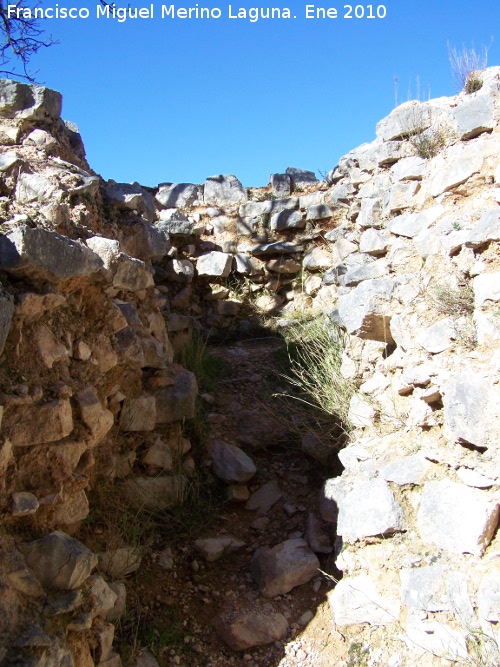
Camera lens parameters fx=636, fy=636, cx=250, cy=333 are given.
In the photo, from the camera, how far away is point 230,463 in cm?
425

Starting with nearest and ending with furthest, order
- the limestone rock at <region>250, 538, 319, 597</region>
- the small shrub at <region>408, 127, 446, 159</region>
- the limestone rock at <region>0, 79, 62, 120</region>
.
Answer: the limestone rock at <region>250, 538, 319, 597</region>, the limestone rock at <region>0, 79, 62, 120</region>, the small shrub at <region>408, 127, 446, 159</region>

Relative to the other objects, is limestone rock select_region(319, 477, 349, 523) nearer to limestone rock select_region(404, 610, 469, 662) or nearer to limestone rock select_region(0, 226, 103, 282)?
limestone rock select_region(404, 610, 469, 662)

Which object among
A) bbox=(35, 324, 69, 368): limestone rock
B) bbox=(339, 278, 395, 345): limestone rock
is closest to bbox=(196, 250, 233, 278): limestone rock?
bbox=(339, 278, 395, 345): limestone rock

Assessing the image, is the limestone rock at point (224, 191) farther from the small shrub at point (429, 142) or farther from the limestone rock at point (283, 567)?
the limestone rock at point (283, 567)

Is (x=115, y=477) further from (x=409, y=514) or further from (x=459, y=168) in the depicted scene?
(x=459, y=168)

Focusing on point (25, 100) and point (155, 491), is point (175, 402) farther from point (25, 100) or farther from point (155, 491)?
point (25, 100)

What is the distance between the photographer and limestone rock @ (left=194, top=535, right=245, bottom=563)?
3.66m

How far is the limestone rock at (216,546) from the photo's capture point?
366 centimetres

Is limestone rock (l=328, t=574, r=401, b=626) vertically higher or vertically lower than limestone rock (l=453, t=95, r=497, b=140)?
lower

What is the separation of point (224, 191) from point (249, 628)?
6.25m

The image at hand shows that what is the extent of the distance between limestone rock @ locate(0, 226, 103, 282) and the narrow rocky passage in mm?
1625

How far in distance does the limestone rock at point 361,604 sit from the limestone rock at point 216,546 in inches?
28.3

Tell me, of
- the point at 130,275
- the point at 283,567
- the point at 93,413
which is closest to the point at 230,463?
the point at 283,567

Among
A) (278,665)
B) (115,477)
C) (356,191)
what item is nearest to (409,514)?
(278,665)
